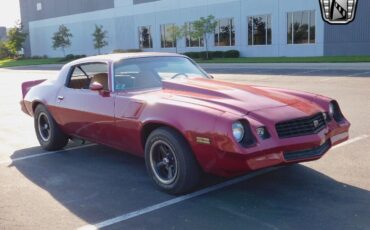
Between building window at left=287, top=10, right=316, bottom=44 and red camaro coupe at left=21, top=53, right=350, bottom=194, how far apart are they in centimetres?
2570

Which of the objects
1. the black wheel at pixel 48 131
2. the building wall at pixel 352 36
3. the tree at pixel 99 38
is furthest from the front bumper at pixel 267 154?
the tree at pixel 99 38

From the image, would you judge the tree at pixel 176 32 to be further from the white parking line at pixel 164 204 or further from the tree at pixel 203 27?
the white parking line at pixel 164 204

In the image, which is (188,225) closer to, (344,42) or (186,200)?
(186,200)

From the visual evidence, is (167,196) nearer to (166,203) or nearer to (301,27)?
(166,203)

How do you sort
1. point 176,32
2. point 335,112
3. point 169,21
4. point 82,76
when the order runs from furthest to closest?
point 169,21, point 176,32, point 82,76, point 335,112

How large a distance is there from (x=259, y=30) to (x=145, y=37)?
14.2 metres

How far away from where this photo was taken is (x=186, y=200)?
4559 millimetres

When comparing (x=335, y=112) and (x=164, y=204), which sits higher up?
(x=335, y=112)

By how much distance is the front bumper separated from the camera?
162 inches

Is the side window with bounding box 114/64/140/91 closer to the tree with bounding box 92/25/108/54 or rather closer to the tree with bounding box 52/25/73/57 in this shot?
the tree with bounding box 92/25/108/54

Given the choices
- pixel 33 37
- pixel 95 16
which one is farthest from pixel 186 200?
pixel 33 37

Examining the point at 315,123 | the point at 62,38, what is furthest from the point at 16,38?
the point at 315,123

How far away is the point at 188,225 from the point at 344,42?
89.9 ft

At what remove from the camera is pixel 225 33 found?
35.7 metres
